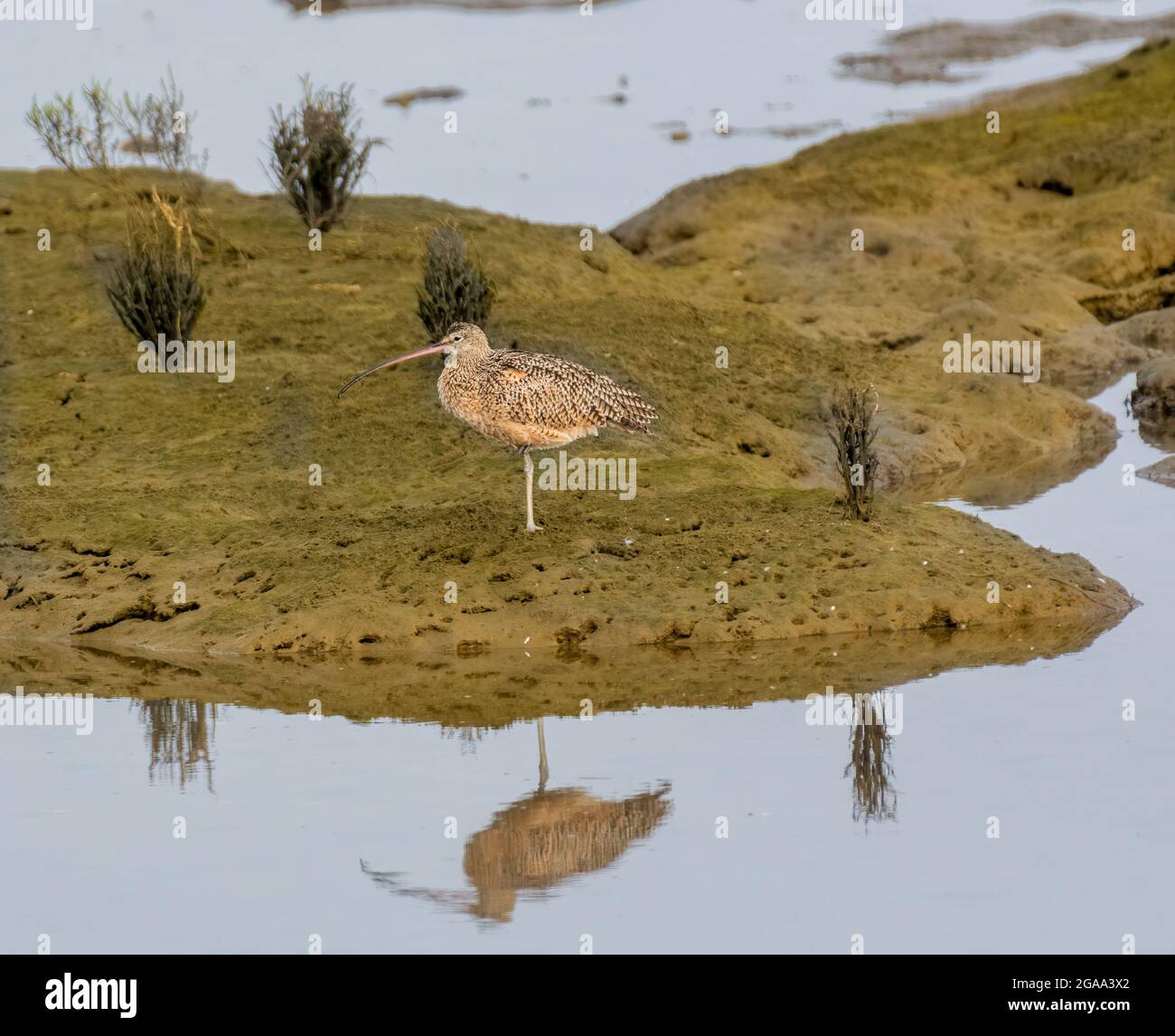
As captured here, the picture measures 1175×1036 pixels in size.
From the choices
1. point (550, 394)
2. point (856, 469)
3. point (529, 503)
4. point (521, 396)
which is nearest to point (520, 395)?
point (521, 396)

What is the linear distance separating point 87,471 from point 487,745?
246 inches

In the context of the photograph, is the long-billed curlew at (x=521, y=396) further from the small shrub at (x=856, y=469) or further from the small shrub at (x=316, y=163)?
the small shrub at (x=316, y=163)

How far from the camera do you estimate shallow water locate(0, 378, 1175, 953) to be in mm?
8219

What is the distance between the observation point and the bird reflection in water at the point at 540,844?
8.51 meters

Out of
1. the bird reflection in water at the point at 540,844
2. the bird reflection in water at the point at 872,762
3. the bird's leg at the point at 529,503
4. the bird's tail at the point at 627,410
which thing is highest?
the bird's tail at the point at 627,410

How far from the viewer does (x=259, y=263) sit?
795 inches

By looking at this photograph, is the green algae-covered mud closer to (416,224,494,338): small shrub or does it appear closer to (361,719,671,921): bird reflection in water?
(416,224,494,338): small shrub

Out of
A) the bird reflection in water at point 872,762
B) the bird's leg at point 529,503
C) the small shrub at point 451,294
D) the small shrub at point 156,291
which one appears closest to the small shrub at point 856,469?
the bird's leg at point 529,503

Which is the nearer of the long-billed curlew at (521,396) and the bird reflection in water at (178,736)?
the bird reflection in water at (178,736)

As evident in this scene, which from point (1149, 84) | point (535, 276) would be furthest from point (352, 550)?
point (1149, 84)

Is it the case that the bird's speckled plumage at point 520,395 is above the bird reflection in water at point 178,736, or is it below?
above

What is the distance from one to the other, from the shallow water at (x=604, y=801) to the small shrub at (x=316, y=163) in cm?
932
